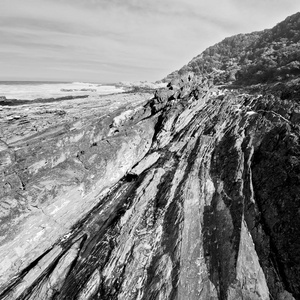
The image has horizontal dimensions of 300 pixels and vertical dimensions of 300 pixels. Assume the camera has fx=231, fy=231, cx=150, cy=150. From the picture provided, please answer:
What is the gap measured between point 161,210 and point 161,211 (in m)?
0.08

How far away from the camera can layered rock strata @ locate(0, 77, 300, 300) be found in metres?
12.1

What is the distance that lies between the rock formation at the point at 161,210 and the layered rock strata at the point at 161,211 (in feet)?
0.23

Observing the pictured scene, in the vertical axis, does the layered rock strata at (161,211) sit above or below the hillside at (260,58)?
below

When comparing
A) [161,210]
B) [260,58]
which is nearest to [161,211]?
[161,210]

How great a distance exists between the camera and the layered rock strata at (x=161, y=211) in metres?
12.1

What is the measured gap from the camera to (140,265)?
13047 millimetres

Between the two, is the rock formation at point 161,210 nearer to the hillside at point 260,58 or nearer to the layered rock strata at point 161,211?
the layered rock strata at point 161,211

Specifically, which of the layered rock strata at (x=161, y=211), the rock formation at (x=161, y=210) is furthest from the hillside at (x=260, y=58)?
the layered rock strata at (x=161, y=211)

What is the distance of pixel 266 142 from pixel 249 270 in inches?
409

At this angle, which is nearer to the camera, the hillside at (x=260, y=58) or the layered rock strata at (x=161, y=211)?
the layered rock strata at (x=161, y=211)

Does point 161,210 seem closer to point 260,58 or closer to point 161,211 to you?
point 161,211

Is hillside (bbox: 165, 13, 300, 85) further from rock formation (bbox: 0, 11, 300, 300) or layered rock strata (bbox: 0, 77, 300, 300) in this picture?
layered rock strata (bbox: 0, 77, 300, 300)

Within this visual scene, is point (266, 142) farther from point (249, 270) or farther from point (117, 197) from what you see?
point (117, 197)

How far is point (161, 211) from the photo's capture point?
629 inches
